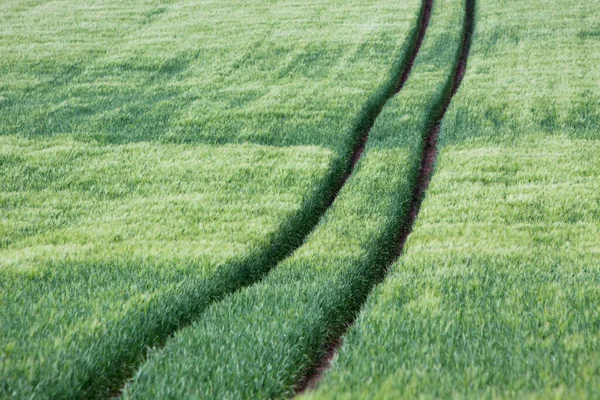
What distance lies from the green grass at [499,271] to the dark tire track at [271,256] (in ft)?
5.98

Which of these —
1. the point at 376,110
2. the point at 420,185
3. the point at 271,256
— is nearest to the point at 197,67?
the point at 376,110

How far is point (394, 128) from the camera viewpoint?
13797 millimetres

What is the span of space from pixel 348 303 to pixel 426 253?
156 centimetres

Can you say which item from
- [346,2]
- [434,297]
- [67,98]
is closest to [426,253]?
[434,297]

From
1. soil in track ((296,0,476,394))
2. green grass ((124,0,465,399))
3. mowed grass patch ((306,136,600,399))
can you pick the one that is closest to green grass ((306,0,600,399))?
mowed grass patch ((306,136,600,399))

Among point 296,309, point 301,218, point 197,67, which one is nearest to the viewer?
point 296,309

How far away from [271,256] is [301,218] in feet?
4.54

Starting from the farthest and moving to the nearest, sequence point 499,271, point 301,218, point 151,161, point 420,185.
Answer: point 151,161
point 420,185
point 301,218
point 499,271

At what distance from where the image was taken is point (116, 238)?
26.9 ft

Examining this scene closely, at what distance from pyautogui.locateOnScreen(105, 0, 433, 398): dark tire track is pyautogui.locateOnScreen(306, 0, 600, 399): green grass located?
5.98 feet

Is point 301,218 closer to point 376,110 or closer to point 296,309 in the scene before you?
point 296,309

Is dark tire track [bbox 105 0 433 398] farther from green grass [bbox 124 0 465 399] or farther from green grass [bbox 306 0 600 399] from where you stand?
green grass [bbox 306 0 600 399]

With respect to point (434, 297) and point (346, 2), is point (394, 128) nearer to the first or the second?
point (434, 297)

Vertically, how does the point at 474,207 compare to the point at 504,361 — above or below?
below
